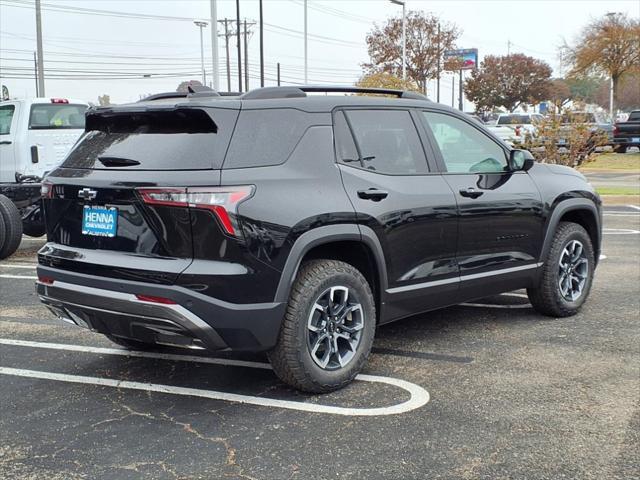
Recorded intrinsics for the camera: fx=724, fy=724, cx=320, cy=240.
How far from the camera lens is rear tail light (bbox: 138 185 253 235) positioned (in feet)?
12.3

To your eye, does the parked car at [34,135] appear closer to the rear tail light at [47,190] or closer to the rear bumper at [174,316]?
the rear tail light at [47,190]

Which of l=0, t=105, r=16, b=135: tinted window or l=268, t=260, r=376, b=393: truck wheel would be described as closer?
l=268, t=260, r=376, b=393: truck wheel

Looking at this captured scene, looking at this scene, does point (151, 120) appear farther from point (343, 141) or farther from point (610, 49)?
point (610, 49)

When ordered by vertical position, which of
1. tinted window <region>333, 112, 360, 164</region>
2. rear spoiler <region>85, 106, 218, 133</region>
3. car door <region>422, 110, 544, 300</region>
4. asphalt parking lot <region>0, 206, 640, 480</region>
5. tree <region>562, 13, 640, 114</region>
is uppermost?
tree <region>562, 13, 640, 114</region>

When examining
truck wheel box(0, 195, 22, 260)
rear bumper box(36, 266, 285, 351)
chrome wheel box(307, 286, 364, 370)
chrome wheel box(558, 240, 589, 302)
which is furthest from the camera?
truck wheel box(0, 195, 22, 260)

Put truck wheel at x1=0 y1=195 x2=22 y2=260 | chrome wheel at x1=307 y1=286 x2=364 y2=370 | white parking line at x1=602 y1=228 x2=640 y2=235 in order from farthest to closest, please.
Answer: white parking line at x1=602 y1=228 x2=640 y2=235 < truck wheel at x1=0 y1=195 x2=22 y2=260 < chrome wheel at x1=307 y1=286 x2=364 y2=370

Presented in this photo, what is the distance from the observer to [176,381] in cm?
457

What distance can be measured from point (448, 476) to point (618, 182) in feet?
58.0

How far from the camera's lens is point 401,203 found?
455 centimetres

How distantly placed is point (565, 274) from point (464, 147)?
4.96 ft

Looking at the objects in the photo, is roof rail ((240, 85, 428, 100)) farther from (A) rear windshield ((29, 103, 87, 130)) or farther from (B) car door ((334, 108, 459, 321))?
(A) rear windshield ((29, 103, 87, 130))

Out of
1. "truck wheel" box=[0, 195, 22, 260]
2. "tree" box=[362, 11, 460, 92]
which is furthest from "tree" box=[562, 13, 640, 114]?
"truck wheel" box=[0, 195, 22, 260]

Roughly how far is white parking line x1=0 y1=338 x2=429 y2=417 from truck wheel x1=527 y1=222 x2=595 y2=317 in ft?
6.24

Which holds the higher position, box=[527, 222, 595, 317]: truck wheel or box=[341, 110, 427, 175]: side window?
box=[341, 110, 427, 175]: side window
